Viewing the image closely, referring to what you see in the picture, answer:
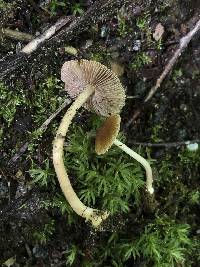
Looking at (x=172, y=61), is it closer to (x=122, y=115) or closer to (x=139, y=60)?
(x=139, y=60)

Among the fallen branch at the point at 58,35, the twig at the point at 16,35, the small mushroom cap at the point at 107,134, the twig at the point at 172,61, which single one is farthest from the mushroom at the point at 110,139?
the twig at the point at 16,35

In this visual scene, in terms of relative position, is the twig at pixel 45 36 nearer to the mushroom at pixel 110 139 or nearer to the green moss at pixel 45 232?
the mushroom at pixel 110 139

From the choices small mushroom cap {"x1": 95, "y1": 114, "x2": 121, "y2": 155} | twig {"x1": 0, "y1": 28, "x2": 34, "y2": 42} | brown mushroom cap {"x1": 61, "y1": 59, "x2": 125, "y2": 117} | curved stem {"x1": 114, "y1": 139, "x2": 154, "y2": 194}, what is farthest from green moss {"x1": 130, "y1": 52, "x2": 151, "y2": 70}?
twig {"x1": 0, "y1": 28, "x2": 34, "y2": 42}

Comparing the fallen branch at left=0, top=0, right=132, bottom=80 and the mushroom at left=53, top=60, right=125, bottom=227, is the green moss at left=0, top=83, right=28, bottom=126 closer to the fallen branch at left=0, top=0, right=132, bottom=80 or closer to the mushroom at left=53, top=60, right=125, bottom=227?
the fallen branch at left=0, top=0, right=132, bottom=80

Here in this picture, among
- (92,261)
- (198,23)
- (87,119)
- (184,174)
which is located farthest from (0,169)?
(198,23)

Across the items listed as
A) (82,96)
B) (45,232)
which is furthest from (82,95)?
(45,232)
